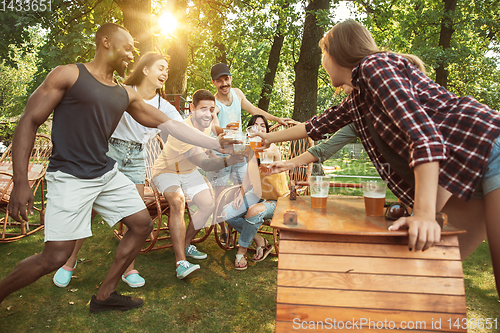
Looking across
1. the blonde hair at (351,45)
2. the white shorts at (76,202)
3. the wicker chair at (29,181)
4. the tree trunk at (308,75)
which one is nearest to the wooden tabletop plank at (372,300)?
the blonde hair at (351,45)

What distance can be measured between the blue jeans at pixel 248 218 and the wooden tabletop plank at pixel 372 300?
79.1 inches

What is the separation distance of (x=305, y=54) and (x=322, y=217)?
6.24 meters

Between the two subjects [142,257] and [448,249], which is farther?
[142,257]

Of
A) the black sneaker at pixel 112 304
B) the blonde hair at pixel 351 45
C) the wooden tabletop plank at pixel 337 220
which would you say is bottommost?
the black sneaker at pixel 112 304

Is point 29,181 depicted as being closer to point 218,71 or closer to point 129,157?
point 129,157

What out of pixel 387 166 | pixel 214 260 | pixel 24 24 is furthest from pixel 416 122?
pixel 24 24

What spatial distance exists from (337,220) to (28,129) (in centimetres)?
187

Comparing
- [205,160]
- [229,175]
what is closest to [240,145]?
[205,160]

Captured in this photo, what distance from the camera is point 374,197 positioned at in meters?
1.88

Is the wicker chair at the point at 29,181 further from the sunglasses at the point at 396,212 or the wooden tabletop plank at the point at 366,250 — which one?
the sunglasses at the point at 396,212

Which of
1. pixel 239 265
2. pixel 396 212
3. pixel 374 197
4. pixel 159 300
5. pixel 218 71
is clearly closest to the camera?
pixel 396 212

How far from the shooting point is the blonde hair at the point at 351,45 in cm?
161

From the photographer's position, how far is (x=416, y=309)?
1.42 m

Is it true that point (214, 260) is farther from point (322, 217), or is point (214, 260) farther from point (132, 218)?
point (322, 217)
